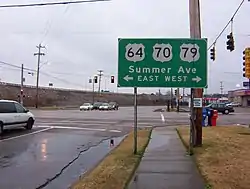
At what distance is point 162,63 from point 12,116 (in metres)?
10.8

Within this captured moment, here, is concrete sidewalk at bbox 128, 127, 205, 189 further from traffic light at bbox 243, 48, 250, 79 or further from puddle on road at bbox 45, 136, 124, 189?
traffic light at bbox 243, 48, 250, 79

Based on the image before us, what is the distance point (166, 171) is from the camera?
31.9 feet

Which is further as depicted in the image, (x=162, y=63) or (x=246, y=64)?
(x=246, y=64)

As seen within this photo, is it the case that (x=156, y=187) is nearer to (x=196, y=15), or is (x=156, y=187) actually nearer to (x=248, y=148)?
(x=248, y=148)

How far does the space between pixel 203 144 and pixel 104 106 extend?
65316 mm

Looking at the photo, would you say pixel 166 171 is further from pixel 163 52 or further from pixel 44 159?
pixel 163 52

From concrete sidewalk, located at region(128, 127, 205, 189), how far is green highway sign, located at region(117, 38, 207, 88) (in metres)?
2.16

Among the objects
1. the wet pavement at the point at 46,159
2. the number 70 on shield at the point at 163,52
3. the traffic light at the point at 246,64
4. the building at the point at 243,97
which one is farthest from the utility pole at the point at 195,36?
the building at the point at 243,97

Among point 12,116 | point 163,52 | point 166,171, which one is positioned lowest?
point 166,171

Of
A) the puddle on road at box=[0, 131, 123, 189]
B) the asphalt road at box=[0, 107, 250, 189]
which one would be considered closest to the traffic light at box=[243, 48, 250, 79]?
the asphalt road at box=[0, 107, 250, 189]

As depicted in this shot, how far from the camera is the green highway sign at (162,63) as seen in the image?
1301cm

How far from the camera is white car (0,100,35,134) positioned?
2055 centimetres

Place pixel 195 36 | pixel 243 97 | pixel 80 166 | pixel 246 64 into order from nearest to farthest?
pixel 80 166, pixel 195 36, pixel 246 64, pixel 243 97

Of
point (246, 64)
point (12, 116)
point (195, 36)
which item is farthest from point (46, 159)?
point (246, 64)
